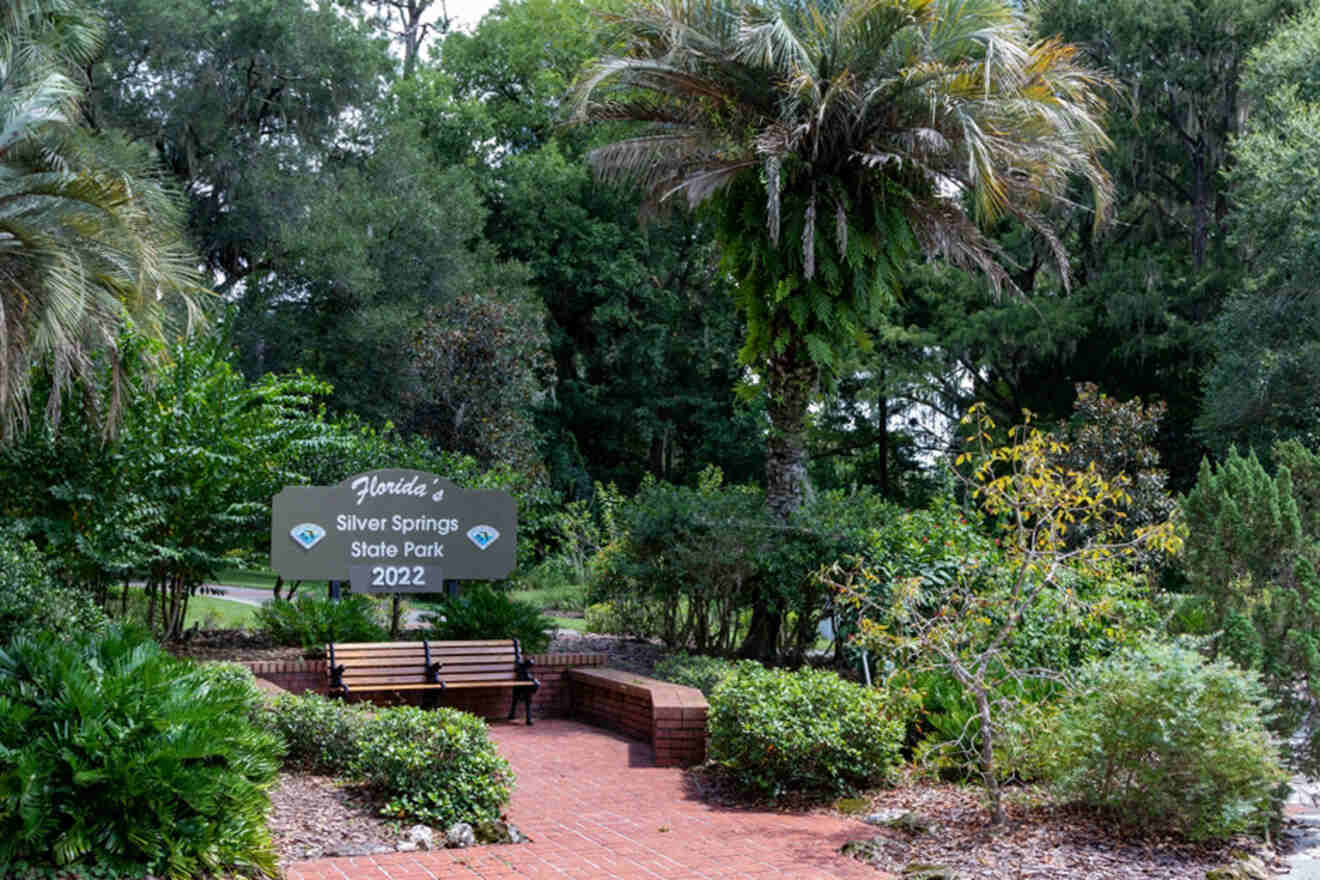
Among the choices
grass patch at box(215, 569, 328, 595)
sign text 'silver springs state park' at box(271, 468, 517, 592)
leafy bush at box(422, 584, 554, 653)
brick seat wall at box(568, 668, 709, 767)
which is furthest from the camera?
grass patch at box(215, 569, 328, 595)

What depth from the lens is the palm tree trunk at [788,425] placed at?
12.2 metres

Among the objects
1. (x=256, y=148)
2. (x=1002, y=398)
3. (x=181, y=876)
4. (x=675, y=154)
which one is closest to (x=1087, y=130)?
(x=675, y=154)

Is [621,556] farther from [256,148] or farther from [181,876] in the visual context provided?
[256,148]

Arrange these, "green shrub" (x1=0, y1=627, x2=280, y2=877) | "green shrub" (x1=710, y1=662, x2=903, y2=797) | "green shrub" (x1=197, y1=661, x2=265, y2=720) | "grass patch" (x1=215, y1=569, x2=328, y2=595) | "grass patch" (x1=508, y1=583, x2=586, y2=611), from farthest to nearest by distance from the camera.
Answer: "grass patch" (x1=215, y1=569, x2=328, y2=595) < "grass patch" (x1=508, y1=583, x2=586, y2=611) < "green shrub" (x1=710, y1=662, x2=903, y2=797) < "green shrub" (x1=197, y1=661, x2=265, y2=720) < "green shrub" (x1=0, y1=627, x2=280, y2=877)

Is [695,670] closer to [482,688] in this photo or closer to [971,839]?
[482,688]

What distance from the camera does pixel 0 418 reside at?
990cm

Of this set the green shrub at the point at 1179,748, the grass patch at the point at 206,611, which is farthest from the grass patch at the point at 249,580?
the green shrub at the point at 1179,748

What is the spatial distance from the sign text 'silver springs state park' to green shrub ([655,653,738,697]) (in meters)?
2.17

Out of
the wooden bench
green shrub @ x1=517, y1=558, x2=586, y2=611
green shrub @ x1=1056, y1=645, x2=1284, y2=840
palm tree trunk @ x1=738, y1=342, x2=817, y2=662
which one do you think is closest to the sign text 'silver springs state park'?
the wooden bench

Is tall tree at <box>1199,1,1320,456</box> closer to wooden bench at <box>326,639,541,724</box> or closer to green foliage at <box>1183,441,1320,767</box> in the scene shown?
green foliage at <box>1183,441,1320,767</box>

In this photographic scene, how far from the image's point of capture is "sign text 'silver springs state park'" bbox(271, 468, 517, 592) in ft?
36.7

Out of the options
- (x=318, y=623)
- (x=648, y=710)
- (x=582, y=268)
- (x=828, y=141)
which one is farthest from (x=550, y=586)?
(x=648, y=710)

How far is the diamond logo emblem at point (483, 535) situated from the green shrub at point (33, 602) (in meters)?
3.72

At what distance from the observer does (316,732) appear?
25.1ft
